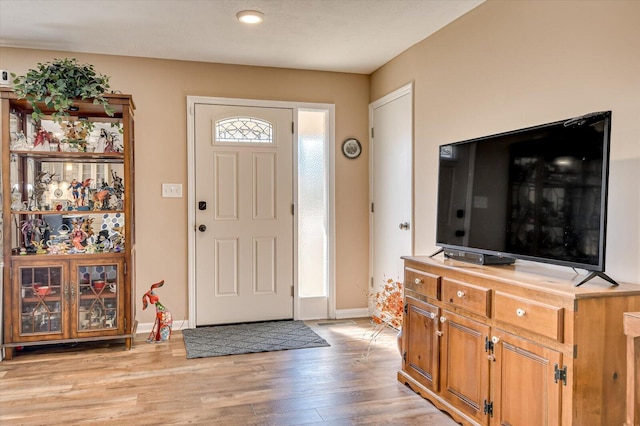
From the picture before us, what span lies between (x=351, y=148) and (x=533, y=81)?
7.51 ft

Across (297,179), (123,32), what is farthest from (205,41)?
(297,179)

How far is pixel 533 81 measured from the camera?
2715 millimetres

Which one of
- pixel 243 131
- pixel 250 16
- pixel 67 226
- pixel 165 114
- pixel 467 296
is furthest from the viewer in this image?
pixel 243 131

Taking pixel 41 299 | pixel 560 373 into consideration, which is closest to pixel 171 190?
pixel 41 299

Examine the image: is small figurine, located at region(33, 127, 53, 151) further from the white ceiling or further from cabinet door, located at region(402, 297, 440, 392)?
cabinet door, located at region(402, 297, 440, 392)

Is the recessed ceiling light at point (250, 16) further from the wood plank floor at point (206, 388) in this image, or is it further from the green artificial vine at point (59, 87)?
the wood plank floor at point (206, 388)

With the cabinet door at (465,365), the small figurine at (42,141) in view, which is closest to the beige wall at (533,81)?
the cabinet door at (465,365)

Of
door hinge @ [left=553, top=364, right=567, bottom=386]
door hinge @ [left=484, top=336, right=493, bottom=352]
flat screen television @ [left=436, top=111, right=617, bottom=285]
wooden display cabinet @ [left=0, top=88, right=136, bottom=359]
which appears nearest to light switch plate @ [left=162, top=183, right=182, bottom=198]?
wooden display cabinet @ [left=0, top=88, right=136, bottom=359]

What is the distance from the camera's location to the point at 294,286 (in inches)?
185

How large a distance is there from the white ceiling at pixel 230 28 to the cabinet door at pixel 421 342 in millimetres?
1969

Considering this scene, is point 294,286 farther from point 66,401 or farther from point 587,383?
point 587,383

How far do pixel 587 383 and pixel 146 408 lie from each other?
2225 mm

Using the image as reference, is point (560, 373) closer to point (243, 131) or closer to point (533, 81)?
point (533, 81)

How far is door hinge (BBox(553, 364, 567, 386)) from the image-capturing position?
6.05 ft
